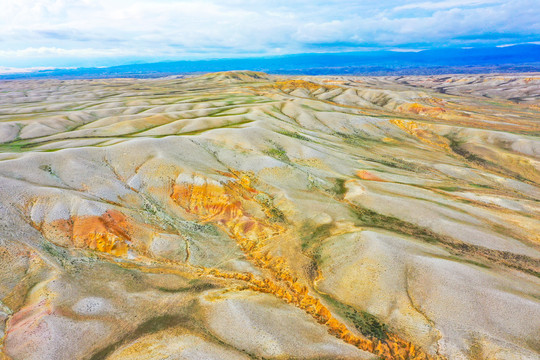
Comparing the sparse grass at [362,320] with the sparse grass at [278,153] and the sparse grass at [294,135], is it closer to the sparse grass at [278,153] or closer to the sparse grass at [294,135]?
the sparse grass at [278,153]

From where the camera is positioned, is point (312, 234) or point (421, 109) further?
point (421, 109)

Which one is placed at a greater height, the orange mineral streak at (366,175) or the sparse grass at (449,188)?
the orange mineral streak at (366,175)

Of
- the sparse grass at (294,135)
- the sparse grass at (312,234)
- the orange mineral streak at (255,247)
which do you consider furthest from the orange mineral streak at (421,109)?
the orange mineral streak at (255,247)

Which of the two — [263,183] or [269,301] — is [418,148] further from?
[269,301]

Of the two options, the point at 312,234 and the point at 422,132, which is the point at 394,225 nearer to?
the point at 312,234

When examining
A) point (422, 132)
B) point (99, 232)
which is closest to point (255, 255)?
point (99, 232)

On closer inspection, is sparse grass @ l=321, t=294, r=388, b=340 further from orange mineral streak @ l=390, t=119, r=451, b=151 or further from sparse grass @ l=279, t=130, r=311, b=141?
orange mineral streak @ l=390, t=119, r=451, b=151
